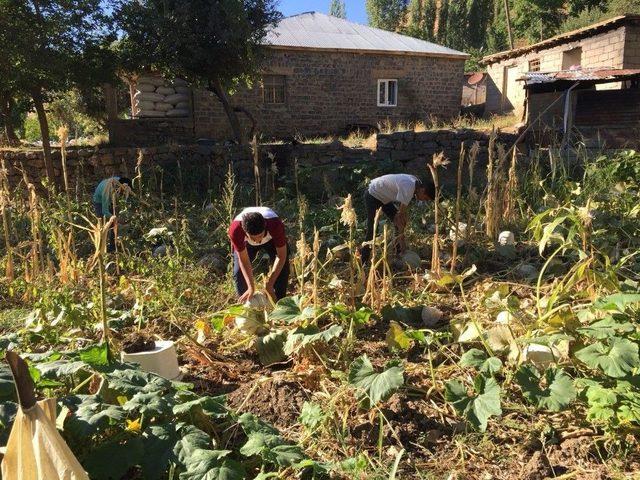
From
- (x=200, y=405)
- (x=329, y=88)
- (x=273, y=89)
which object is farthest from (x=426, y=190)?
(x=329, y=88)

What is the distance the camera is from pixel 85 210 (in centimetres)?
604

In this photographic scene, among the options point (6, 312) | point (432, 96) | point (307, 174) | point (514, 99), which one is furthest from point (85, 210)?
point (514, 99)

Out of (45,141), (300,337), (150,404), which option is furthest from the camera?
(45,141)

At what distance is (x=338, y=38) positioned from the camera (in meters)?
17.0

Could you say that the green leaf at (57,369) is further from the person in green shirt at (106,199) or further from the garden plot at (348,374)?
the person in green shirt at (106,199)

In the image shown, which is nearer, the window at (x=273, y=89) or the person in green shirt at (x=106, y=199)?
the person in green shirt at (x=106, y=199)

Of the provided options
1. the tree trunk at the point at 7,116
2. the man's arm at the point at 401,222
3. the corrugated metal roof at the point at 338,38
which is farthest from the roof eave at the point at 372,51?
the man's arm at the point at 401,222

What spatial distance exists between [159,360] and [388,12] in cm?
4075

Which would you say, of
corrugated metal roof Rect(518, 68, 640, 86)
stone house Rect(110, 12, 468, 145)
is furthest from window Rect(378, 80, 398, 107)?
corrugated metal roof Rect(518, 68, 640, 86)

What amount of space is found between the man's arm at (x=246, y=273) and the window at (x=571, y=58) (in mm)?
15863

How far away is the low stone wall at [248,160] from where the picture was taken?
8.77m

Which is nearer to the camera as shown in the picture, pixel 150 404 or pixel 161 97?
pixel 150 404

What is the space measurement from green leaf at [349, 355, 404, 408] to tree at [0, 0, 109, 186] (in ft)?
25.4

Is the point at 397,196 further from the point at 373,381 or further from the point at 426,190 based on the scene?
the point at 373,381
